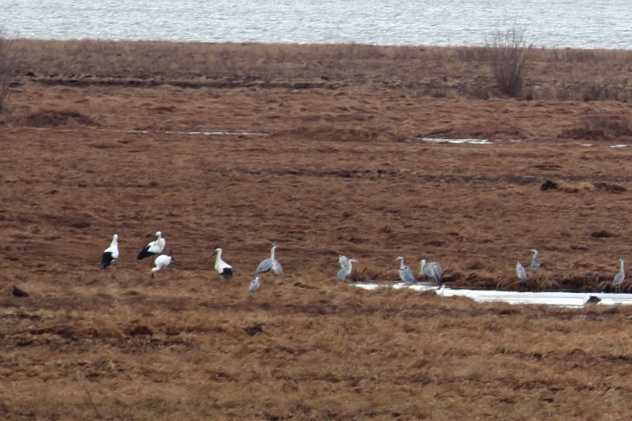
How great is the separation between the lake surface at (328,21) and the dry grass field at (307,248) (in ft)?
94.9

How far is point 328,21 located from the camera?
75438 millimetres

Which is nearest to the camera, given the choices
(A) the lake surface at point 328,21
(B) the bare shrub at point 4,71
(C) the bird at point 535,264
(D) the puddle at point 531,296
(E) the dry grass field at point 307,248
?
(E) the dry grass field at point 307,248

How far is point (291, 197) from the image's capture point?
16172mm

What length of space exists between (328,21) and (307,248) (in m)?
63.6

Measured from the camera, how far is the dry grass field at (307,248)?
787 cm

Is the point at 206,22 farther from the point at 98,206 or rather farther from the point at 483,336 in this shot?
the point at 483,336

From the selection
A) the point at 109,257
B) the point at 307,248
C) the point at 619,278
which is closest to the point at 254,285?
the point at 109,257

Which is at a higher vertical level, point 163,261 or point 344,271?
point 163,261

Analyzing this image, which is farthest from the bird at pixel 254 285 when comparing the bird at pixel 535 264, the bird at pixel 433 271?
the bird at pixel 535 264

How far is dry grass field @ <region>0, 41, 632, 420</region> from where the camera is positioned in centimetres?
787

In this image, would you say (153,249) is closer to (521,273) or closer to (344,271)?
(344,271)

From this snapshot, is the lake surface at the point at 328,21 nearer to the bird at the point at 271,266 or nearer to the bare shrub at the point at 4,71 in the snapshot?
the bare shrub at the point at 4,71

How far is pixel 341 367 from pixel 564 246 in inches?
245

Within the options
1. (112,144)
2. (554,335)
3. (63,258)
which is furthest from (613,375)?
(112,144)
